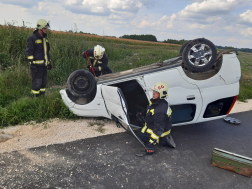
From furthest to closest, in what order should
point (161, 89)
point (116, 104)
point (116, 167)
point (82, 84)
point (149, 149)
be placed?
1. point (82, 84)
2. point (116, 104)
3. point (149, 149)
4. point (161, 89)
5. point (116, 167)

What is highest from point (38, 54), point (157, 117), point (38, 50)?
point (38, 50)

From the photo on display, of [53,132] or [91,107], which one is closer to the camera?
[53,132]

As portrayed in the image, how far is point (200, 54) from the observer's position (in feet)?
12.7

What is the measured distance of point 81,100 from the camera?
170 inches

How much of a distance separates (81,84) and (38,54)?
6.50 feet

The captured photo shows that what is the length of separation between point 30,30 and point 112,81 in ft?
22.0

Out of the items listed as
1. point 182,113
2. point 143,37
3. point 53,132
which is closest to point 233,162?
point 182,113

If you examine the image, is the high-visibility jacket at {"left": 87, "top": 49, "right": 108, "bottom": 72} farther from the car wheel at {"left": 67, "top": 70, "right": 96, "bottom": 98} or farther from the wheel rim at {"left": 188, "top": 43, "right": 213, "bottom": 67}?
the wheel rim at {"left": 188, "top": 43, "right": 213, "bottom": 67}

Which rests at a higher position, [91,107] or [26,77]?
[26,77]

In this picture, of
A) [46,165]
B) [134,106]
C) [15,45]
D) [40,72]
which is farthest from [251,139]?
[15,45]

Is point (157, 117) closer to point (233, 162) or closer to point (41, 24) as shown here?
point (233, 162)

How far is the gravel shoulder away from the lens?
3588mm

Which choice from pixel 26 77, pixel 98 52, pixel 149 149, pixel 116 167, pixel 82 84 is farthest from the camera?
pixel 26 77

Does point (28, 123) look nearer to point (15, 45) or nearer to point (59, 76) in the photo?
point (59, 76)
